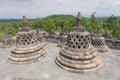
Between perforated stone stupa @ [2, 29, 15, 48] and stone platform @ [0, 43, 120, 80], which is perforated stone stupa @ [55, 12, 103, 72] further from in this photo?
perforated stone stupa @ [2, 29, 15, 48]

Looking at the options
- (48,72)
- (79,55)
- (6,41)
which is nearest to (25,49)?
(48,72)

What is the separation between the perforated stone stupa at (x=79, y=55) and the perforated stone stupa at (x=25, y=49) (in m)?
3.25

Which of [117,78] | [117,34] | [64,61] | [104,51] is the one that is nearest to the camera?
[117,78]

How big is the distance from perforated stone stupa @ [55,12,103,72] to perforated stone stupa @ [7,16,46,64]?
3.25 m

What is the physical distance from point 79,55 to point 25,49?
6.80m

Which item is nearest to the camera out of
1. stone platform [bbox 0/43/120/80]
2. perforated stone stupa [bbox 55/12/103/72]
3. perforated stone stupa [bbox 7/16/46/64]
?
stone platform [bbox 0/43/120/80]

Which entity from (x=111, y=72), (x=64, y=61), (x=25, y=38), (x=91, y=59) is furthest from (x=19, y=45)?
(x=111, y=72)

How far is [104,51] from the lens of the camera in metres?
22.0

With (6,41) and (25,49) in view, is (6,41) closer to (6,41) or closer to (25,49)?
(6,41)

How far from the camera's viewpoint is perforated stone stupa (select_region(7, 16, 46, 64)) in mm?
16750

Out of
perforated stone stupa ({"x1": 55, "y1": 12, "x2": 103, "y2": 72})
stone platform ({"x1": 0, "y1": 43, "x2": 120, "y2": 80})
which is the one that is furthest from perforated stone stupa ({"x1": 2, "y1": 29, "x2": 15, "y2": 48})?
perforated stone stupa ({"x1": 55, "y1": 12, "x2": 103, "y2": 72})

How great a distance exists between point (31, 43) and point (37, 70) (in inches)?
171

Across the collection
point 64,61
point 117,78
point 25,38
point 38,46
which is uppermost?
point 25,38

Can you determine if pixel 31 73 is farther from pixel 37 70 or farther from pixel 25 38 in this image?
pixel 25 38
